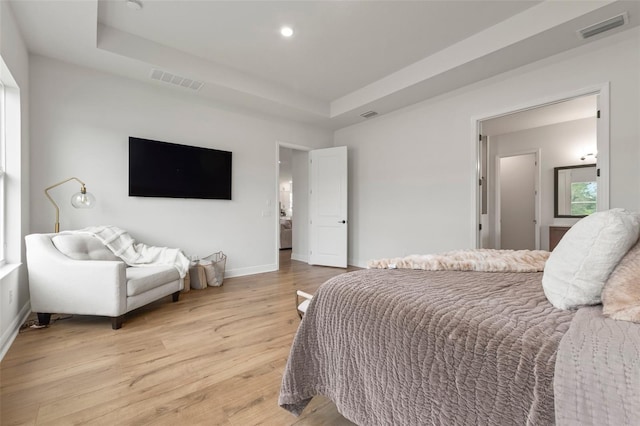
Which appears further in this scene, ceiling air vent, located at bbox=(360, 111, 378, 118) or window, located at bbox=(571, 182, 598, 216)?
window, located at bbox=(571, 182, 598, 216)

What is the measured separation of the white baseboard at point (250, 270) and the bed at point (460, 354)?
323cm

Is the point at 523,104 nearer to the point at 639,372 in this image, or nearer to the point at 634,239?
the point at 634,239

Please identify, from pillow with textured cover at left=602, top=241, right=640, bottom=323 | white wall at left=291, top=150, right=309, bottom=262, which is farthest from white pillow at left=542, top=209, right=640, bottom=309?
white wall at left=291, top=150, right=309, bottom=262

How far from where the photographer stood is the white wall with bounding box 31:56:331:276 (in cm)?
303

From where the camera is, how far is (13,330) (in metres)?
2.26

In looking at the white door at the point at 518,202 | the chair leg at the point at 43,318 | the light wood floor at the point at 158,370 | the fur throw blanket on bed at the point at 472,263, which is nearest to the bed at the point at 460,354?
the fur throw blanket on bed at the point at 472,263

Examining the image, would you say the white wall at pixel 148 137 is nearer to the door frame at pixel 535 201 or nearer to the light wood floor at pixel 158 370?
the light wood floor at pixel 158 370

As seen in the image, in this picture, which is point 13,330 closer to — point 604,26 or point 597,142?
point 597,142

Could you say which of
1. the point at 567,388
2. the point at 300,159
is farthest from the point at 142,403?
the point at 300,159

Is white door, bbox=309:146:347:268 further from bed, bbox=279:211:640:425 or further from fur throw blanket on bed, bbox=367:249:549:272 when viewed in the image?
bed, bbox=279:211:640:425

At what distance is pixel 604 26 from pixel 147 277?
15.6 feet

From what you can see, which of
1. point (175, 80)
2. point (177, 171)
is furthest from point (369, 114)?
point (177, 171)

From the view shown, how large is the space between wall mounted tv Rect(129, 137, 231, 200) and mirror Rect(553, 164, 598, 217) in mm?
5914

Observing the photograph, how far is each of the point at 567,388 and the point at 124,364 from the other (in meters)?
2.31
